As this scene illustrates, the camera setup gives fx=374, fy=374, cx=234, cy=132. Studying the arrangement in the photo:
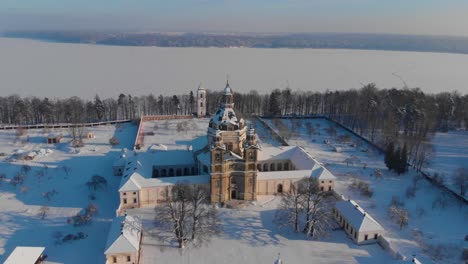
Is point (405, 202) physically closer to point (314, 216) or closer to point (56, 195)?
point (314, 216)

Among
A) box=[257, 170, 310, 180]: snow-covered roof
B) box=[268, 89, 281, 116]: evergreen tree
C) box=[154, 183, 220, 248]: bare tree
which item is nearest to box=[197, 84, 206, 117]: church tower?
box=[268, 89, 281, 116]: evergreen tree

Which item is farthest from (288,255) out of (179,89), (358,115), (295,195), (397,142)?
(179,89)

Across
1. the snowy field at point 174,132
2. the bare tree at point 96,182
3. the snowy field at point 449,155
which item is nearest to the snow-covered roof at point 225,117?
the snowy field at point 174,132

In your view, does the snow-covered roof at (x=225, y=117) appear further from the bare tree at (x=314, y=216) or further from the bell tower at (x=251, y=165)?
the bare tree at (x=314, y=216)

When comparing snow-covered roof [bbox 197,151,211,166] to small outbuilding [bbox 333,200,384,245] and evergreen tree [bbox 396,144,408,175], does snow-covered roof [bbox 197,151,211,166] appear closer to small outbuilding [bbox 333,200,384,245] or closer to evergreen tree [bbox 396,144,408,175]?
small outbuilding [bbox 333,200,384,245]

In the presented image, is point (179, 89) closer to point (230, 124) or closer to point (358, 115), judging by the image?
point (358, 115)
